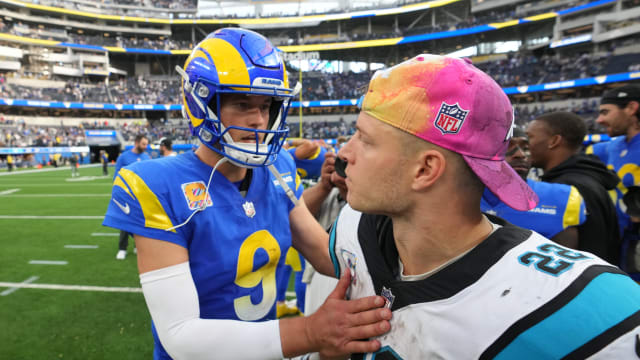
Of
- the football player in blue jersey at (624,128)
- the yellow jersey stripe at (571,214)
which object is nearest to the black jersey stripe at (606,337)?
the yellow jersey stripe at (571,214)

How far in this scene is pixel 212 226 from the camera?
1.43 m

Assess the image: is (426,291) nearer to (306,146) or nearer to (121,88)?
(306,146)

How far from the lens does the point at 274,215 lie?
5.50ft

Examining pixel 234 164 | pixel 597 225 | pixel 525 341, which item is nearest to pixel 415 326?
pixel 525 341

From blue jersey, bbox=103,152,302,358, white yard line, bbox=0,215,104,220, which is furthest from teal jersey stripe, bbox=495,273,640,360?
white yard line, bbox=0,215,104,220

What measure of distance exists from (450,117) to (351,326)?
63 centimetres

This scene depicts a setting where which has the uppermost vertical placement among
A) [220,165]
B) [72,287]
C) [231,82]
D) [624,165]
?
[231,82]

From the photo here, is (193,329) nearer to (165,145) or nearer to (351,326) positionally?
(351,326)

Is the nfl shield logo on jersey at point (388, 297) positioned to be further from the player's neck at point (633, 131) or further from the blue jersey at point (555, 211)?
the player's neck at point (633, 131)

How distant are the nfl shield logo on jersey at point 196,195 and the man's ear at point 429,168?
0.83 metres

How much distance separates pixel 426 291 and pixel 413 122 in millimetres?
457

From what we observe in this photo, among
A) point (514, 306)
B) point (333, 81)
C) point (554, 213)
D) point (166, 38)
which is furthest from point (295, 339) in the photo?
point (166, 38)

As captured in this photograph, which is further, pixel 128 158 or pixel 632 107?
pixel 128 158

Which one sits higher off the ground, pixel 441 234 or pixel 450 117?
pixel 450 117
